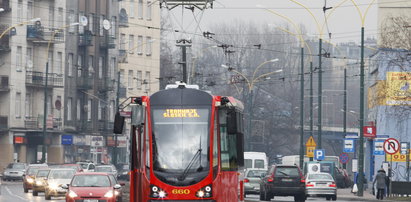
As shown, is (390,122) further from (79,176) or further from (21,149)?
(79,176)

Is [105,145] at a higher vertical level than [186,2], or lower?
lower

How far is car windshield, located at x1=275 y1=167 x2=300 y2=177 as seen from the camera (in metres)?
52.5

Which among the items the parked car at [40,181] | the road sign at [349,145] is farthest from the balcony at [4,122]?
the road sign at [349,145]

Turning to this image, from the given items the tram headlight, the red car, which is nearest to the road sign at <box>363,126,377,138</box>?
the red car

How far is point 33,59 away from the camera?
328 feet

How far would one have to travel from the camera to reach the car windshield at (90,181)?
4266 cm

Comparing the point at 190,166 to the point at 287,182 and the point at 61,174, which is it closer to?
the point at 287,182

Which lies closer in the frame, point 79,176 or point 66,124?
point 79,176

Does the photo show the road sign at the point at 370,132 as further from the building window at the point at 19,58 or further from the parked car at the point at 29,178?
Answer: the building window at the point at 19,58

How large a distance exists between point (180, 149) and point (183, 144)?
150 mm

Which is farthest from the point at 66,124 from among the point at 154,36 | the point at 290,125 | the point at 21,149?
the point at 290,125

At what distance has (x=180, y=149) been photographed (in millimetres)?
30031

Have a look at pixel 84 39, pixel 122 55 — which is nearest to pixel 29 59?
pixel 84 39

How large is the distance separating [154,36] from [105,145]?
56.4 feet
